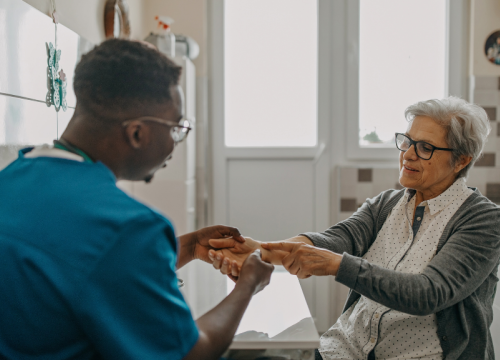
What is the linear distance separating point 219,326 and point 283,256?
0.73m

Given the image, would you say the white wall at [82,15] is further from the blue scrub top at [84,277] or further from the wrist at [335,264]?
the wrist at [335,264]

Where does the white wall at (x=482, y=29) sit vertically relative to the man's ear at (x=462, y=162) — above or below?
above

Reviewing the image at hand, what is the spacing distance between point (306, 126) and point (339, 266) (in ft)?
5.69

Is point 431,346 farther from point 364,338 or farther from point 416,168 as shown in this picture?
point 416,168

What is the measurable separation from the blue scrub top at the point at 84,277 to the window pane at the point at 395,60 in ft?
7.63

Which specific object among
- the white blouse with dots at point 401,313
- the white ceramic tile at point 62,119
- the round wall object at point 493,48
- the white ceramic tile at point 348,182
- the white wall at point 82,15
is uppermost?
the round wall object at point 493,48

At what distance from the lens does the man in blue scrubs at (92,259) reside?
0.62 metres

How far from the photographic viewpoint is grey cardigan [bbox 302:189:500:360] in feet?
3.64

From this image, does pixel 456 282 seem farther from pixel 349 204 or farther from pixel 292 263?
pixel 349 204

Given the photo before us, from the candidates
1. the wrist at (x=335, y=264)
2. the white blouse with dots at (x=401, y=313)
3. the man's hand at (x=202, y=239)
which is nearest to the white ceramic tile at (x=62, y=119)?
the man's hand at (x=202, y=239)

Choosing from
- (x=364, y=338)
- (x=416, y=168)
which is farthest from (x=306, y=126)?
(x=364, y=338)

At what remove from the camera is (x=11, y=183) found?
0.72m

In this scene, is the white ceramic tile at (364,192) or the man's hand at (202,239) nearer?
the man's hand at (202,239)

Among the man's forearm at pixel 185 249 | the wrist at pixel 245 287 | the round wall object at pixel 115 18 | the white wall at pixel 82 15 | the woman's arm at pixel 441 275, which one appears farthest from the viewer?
the round wall object at pixel 115 18
